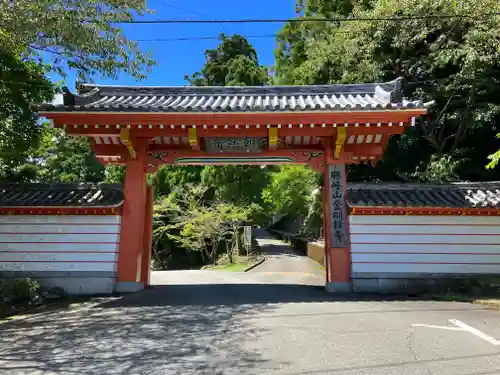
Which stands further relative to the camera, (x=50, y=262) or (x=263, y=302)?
(x=50, y=262)

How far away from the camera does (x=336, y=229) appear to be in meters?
9.95

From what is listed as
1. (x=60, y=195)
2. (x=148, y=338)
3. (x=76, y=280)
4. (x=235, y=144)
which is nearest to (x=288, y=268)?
(x=235, y=144)

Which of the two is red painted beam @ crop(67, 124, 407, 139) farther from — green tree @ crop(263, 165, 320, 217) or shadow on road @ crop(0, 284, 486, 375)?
green tree @ crop(263, 165, 320, 217)

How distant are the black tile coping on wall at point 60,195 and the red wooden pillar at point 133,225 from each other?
0.37 metres

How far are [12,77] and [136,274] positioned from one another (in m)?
5.69

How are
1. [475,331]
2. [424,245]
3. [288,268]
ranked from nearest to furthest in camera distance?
[475,331] → [424,245] → [288,268]

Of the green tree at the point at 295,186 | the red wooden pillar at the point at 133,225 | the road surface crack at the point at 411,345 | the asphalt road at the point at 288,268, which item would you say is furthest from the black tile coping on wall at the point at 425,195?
the green tree at the point at 295,186

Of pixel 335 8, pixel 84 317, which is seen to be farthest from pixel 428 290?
pixel 335 8

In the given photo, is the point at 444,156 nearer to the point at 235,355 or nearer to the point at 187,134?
the point at 187,134

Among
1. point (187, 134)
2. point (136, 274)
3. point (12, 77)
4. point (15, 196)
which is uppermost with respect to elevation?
point (12, 77)

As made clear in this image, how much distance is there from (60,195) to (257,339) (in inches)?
292

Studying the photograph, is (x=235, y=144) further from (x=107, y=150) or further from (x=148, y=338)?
(x=148, y=338)

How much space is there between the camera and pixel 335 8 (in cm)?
2192

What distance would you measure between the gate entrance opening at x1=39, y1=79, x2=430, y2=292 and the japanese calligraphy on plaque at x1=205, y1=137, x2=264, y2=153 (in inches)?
1.0
